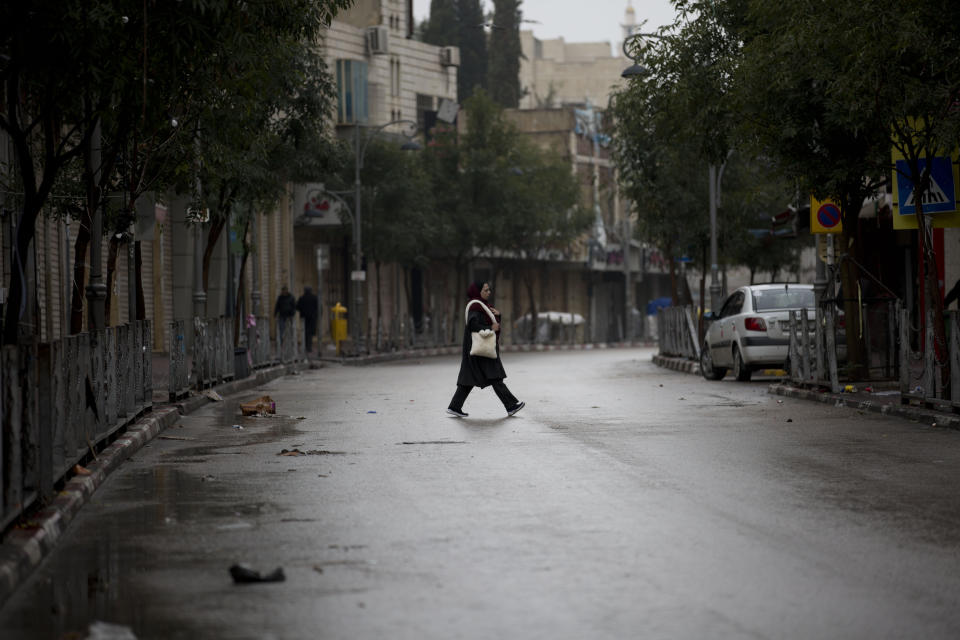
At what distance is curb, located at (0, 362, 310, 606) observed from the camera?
7.80 metres

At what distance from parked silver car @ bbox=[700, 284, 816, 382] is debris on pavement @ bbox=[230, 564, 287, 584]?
20030 millimetres


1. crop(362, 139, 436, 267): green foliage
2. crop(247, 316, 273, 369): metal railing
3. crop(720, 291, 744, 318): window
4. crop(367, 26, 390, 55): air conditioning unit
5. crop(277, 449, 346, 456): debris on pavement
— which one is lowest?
crop(277, 449, 346, 456): debris on pavement

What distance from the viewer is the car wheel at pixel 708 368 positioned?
29703mm

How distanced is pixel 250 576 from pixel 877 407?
13.0 metres

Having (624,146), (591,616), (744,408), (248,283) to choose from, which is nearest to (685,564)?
(591,616)

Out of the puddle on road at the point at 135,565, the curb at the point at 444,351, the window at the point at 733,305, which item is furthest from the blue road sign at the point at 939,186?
the curb at the point at 444,351

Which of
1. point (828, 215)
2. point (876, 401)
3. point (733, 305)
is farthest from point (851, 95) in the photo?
point (733, 305)

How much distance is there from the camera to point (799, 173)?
2152 cm

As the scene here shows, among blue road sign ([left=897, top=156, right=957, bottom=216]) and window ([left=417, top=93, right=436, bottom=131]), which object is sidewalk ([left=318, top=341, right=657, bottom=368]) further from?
blue road sign ([left=897, top=156, right=957, bottom=216])

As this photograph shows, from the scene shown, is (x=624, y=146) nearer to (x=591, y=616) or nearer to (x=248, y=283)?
(x=248, y=283)

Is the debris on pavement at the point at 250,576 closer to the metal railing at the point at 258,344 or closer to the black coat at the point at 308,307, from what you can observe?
the metal railing at the point at 258,344

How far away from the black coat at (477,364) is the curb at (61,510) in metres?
3.38

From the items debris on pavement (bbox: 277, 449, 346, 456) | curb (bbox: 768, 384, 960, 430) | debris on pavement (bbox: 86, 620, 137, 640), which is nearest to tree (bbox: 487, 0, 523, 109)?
curb (bbox: 768, 384, 960, 430)

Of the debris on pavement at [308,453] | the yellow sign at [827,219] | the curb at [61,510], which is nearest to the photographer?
the curb at [61,510]
